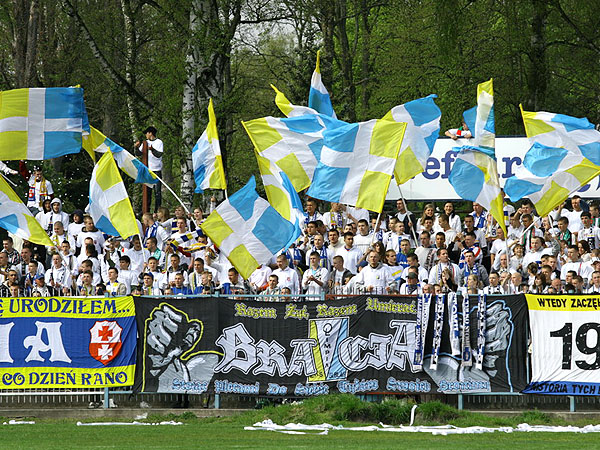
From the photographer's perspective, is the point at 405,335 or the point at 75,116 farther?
the point at 75,116

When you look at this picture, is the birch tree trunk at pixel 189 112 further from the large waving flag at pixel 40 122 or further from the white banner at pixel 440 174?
the large waving flag at pixel 40 122

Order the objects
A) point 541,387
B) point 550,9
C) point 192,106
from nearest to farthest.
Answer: point 541,387
point 192,106
point 550,9

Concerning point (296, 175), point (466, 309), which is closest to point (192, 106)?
point (296, 175)

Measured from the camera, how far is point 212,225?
18688mm

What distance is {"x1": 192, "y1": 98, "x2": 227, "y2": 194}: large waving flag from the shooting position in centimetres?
2080

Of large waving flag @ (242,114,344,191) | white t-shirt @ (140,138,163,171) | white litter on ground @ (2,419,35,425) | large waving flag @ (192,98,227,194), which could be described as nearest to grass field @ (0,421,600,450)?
white litter on ground @ (2,419,35,425)

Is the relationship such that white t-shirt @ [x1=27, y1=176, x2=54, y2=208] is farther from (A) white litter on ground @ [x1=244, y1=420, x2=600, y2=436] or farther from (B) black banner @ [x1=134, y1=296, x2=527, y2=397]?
(A) white litter on ground @ [x1=244, y1=420, x2=600, y2=436]

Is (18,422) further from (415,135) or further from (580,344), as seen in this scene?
(580,344)

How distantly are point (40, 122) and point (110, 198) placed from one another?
175 centimetres

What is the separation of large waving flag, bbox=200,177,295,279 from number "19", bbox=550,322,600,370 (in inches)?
178

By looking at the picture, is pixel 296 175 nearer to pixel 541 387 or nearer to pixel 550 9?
pixel 541 387

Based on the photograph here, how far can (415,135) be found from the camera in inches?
819

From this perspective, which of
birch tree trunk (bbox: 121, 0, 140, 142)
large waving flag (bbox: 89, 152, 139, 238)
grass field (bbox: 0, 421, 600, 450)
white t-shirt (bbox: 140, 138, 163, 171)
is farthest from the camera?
birch tree trunk (bbox: 121, 0, 140, 142)

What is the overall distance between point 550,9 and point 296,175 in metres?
16.5
